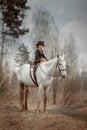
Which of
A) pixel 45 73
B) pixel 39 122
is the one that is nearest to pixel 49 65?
Result: pixel 45 73

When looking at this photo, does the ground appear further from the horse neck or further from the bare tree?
the bare tree

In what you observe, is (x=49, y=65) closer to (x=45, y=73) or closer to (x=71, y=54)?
(x=45, y=73)

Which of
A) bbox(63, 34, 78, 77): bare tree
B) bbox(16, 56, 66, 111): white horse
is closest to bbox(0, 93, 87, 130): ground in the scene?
bbox(16, 56, 66, 111): white horse

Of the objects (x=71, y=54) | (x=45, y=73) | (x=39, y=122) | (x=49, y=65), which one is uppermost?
(x=71, y=54)

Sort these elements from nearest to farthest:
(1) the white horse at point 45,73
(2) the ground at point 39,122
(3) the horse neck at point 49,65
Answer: (2) the ground at point 39,122
(1) the white horse at point 45,73
(3) the horse neck at point 49,65

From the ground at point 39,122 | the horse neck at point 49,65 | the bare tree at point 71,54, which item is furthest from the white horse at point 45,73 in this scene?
the bare tree at point 71,54

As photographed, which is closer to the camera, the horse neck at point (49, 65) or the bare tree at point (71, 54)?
the horse neck at point (49, 65)

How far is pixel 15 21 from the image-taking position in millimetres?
7102

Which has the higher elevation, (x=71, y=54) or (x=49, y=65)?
(x=71, y=54)

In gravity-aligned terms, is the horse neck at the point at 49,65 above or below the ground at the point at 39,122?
above

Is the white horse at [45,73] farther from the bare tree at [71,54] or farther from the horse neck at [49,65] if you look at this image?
the bare tree at [71,54]

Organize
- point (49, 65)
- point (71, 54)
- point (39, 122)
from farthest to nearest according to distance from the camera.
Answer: point (71, 54), point (49, 65), point (39, 122)

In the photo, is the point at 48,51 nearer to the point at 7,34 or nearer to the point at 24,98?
the point at 7,34

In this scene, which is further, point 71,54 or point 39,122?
point 71,54
